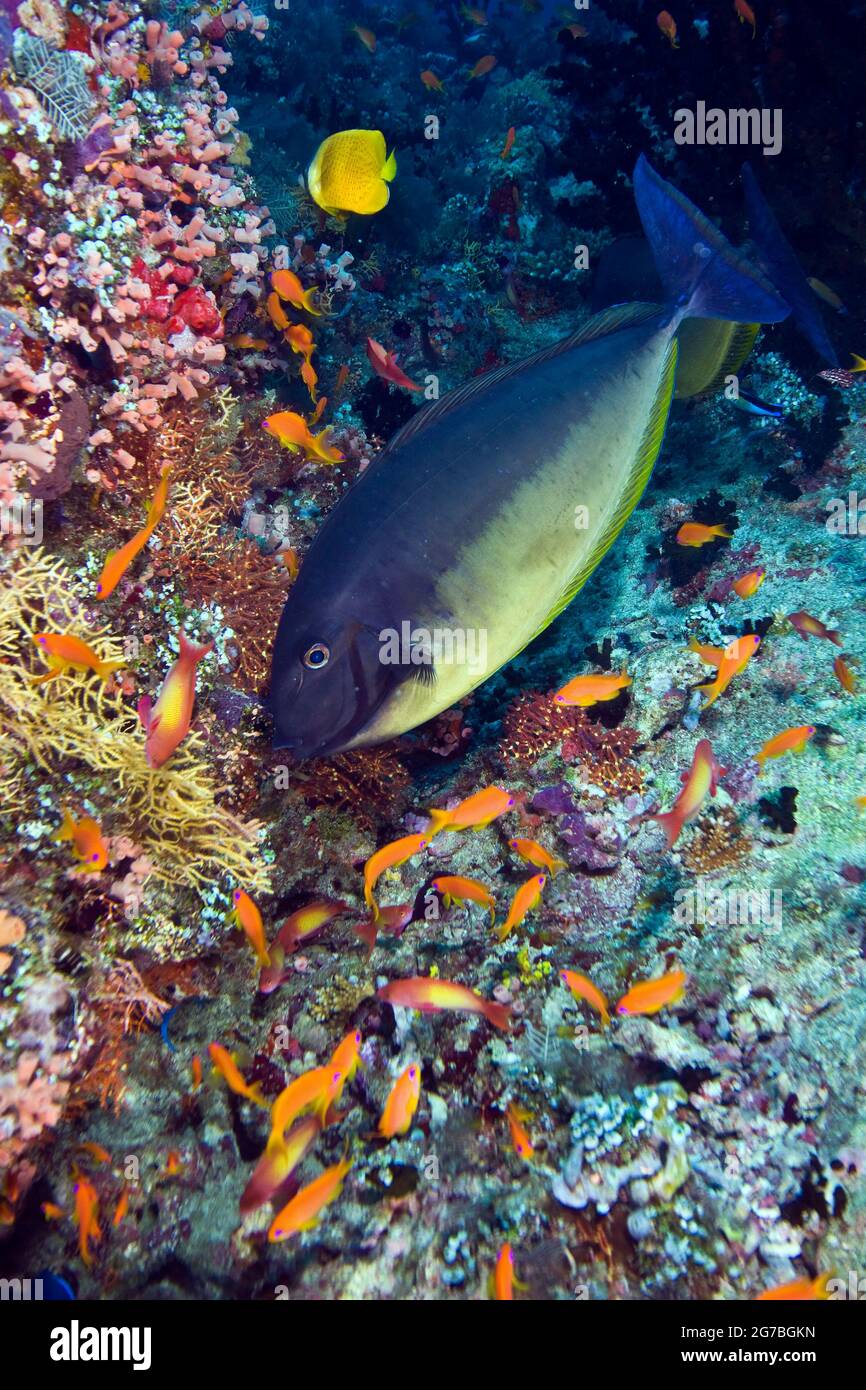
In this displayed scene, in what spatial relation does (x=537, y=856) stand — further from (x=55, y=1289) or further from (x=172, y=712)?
(x=55, y=1289)

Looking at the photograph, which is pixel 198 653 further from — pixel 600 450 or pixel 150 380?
pixel 600 450

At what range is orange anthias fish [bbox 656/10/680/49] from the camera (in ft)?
19.8

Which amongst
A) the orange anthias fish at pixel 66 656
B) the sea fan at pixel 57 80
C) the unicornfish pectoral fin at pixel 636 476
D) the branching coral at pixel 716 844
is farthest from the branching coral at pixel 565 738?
the sea fan at pixel 57 80

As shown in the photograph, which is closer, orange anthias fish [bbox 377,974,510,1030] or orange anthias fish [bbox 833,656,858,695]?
orange anthias fish [bbox 377,974,510,1030]

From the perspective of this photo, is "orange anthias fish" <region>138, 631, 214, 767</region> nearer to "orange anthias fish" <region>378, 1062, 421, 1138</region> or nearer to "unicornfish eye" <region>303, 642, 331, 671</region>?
"unicornfish eye" <region>303, 642, 331, 671</region>

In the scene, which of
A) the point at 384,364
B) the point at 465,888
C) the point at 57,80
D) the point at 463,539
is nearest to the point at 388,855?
the point at 465,888

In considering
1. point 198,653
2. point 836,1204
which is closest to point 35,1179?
point 198,653

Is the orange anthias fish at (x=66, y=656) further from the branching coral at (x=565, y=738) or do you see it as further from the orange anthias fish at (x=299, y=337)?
the orange anthias fish at (x=299, y=337)

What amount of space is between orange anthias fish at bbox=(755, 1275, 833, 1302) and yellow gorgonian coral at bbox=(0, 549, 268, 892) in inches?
94.7

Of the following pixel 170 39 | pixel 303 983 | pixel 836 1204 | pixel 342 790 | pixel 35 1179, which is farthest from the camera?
pixel 170 39

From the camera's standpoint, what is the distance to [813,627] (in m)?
3.68

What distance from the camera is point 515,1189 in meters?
Answer: 2.40

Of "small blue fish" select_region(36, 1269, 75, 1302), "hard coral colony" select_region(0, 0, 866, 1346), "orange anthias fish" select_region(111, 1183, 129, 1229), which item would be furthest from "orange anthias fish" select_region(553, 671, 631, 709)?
"small blue fish" select_region(36, 1269, 75, 1302)

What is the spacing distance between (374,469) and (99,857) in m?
1.90
